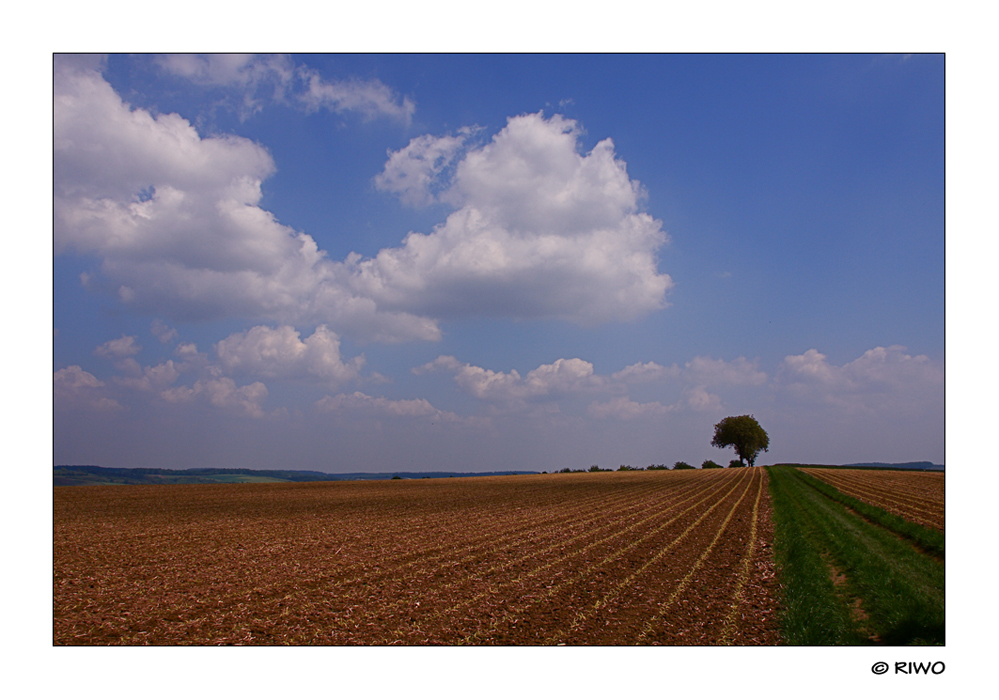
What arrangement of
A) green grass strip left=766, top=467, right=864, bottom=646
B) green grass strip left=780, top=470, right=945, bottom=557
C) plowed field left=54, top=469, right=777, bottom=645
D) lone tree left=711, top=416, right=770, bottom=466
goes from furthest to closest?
lone tree left=711, top=416, right=770, bottom=466, green grass strip left=780, top=470, right=945, bottom=557, plowed field left=54, top=469, right=777, bottom=645, green grass strip left=766, top=467, right=864, bottom=646

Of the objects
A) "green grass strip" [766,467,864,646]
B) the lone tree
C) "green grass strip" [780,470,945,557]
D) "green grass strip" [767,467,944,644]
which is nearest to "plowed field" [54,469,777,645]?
"green grass strip" [766,467,864,646]

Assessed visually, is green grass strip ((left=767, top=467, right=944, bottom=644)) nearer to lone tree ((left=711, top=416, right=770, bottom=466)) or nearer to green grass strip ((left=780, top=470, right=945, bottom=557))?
green grass strip ((left=780, top=470, right=945, bottom=557))

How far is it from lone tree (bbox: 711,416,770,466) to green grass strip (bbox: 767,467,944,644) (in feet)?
494

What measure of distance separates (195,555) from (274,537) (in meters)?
4.92

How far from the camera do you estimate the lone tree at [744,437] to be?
161875 millimetres

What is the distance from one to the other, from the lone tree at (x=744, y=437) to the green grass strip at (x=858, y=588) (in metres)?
151

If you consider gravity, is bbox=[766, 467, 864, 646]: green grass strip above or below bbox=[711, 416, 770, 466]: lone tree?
above

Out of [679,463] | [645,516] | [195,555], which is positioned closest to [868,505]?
[645,516]

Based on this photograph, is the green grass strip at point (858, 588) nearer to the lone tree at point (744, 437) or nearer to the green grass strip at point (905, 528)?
the green grass strip at point (905, 528)

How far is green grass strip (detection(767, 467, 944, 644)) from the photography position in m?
10.7

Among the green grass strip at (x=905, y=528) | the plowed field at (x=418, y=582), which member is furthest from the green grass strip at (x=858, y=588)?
the plowed field at (x=418, y=582)

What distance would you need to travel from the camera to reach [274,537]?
2430 cm

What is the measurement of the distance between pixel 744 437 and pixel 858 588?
163m

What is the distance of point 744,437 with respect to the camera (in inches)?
6373
